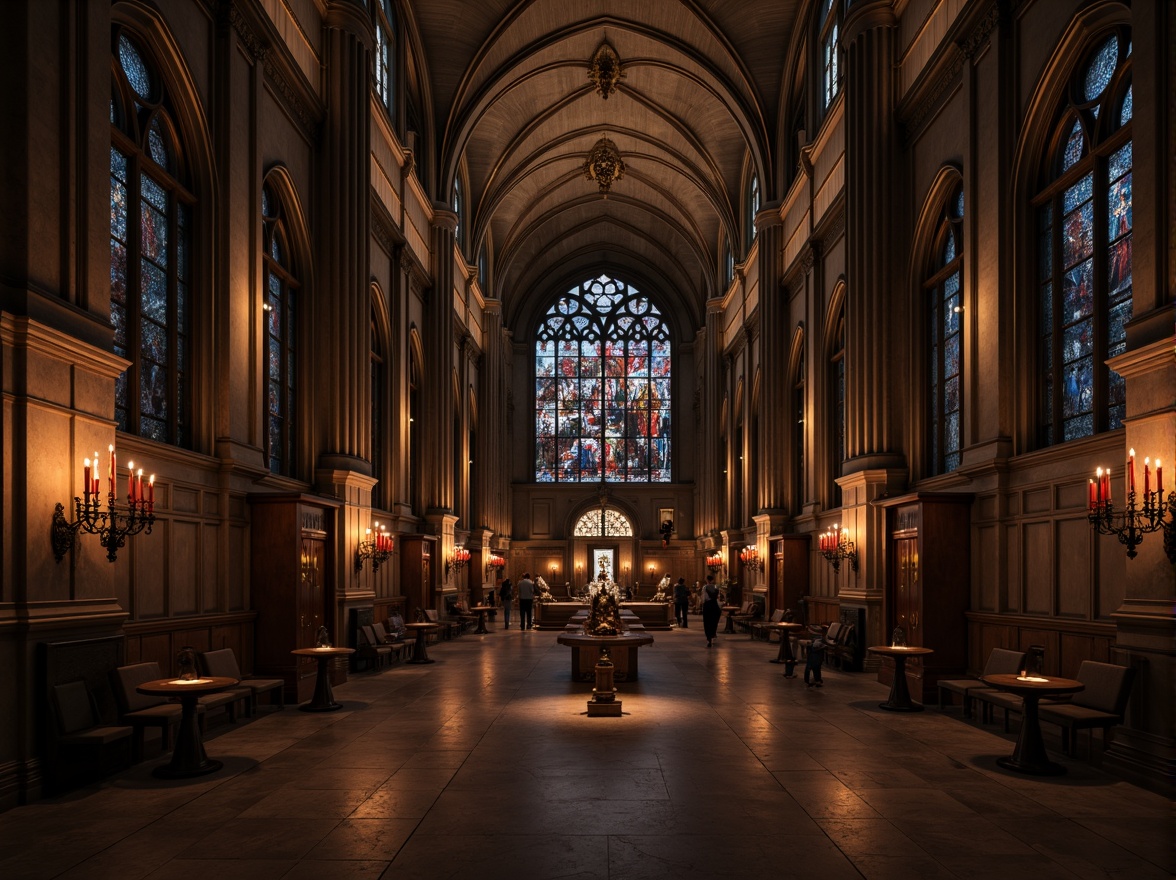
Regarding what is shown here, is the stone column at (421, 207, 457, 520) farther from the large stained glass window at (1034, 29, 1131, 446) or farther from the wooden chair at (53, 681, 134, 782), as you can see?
the wooden chair at (53, 681, 134, 782)

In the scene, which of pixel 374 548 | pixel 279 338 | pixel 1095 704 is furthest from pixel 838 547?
pixel 279 338

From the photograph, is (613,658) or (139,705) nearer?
(139,705)

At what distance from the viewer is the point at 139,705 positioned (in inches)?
361

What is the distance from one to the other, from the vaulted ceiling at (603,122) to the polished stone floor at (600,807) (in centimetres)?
1907

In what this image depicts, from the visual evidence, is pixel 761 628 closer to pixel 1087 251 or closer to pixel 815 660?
pixel 815 660

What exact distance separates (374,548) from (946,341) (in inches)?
413

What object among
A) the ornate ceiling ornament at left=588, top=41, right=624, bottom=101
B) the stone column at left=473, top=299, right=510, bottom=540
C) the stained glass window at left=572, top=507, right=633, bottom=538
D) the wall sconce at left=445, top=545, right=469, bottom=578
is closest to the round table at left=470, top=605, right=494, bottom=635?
the wall sconce at left=445, top=545, right=469, bottom=578

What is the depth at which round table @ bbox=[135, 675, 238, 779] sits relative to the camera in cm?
870

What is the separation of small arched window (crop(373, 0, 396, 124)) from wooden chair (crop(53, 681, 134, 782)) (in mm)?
15656

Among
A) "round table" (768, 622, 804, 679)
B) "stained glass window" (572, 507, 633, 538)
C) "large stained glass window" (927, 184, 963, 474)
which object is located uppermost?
"large stained glass window" (927, 184, 963, 474)

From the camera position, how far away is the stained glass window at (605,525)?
45.2 m

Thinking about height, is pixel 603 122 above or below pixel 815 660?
above

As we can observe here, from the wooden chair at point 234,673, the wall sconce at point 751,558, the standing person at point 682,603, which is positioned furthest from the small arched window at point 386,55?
the standing person at point 682,603

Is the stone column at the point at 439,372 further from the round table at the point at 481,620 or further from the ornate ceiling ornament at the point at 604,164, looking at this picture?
the ornate ceiling ornament at the point at 604,164
